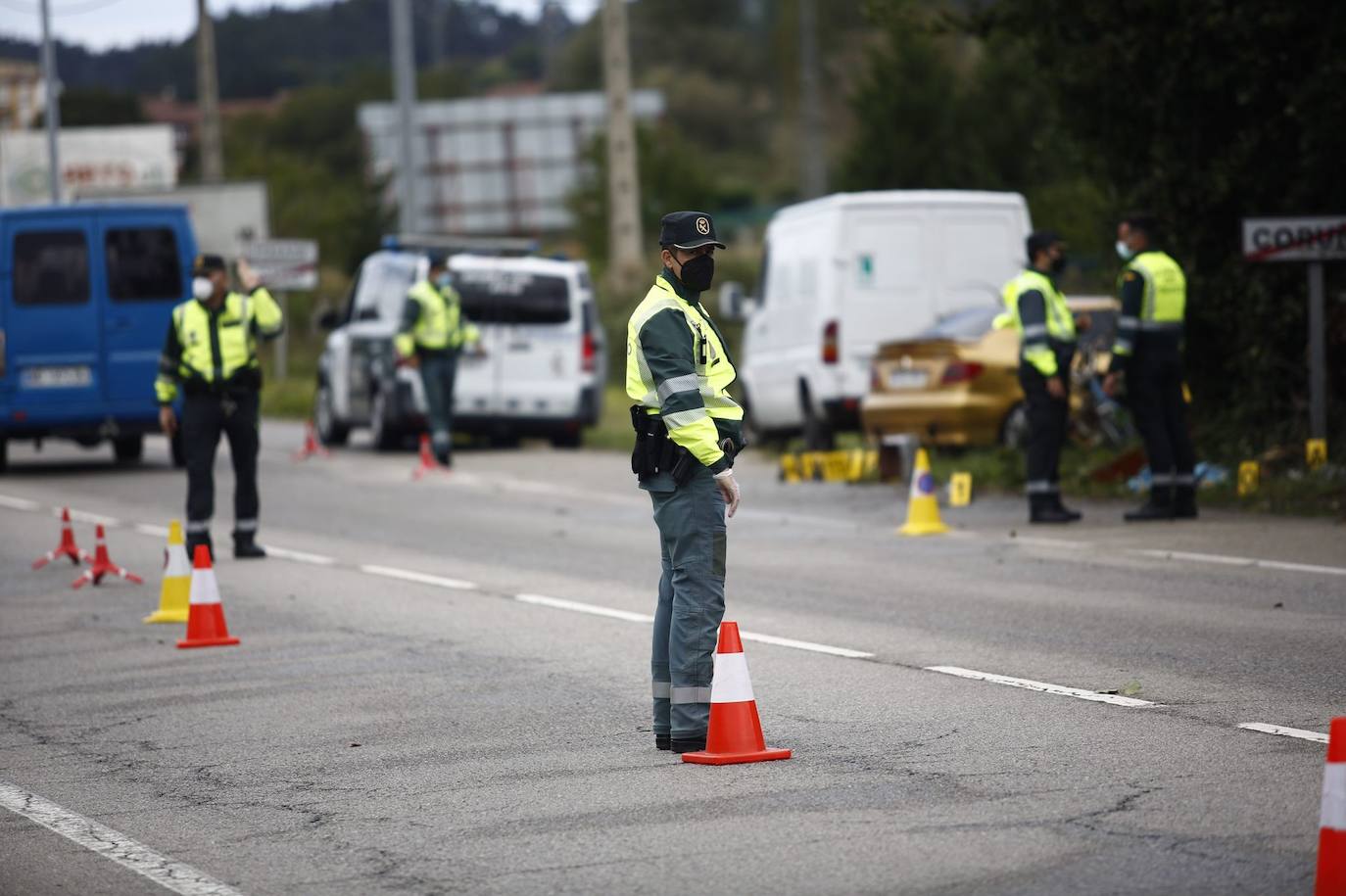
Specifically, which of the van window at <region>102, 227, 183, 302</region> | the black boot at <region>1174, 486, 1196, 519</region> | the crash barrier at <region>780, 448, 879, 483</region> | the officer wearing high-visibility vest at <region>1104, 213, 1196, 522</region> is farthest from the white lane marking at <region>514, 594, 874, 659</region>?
the van window at <region>102, 227, 183, 302</region>

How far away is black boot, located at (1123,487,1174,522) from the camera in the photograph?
15.2 meters

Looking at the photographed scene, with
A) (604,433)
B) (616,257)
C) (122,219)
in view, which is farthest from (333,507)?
(616,257)

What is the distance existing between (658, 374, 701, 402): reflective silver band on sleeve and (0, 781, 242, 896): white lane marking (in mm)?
2298

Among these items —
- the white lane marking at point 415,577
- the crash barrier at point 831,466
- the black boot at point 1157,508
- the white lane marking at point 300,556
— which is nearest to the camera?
the white lane marking at point 415,577

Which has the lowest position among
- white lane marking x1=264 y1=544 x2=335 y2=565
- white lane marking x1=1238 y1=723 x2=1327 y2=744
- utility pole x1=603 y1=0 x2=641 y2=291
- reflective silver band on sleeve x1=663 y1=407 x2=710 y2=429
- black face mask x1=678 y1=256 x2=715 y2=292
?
white lane marking x1=264 y1=544 x2=335 y2=565

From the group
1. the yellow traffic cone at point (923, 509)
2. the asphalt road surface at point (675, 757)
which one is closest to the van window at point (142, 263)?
the asphalt road surface at point (675, 757)

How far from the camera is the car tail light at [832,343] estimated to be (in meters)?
20.8

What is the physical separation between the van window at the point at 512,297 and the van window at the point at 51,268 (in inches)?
161

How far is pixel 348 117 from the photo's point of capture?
11775 cm

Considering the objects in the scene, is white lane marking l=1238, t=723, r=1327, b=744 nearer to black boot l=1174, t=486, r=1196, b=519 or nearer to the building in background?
black boot l=1174, t=486, r=1196, b=519

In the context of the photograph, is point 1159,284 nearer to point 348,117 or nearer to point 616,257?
point 616,257

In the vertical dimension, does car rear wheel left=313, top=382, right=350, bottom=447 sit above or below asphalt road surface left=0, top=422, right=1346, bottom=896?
above

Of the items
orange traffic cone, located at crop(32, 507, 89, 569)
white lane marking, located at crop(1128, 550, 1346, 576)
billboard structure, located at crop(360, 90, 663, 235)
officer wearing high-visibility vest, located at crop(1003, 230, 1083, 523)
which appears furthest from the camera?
billboard structure, located at crop(360, 90, 663, 235)

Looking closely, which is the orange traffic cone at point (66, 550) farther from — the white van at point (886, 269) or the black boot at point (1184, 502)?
the white van at point (886, 269)
